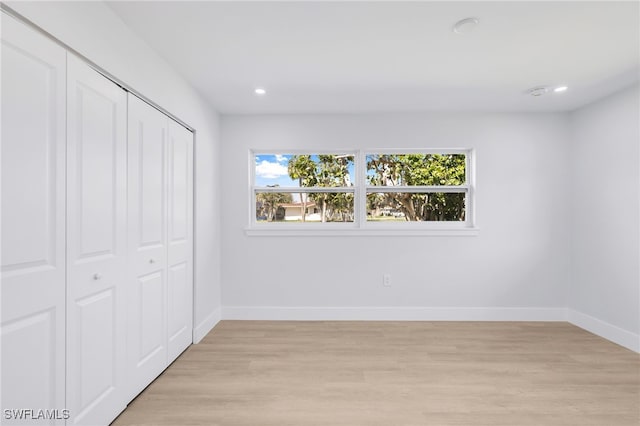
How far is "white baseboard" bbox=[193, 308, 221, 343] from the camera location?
3162 mm

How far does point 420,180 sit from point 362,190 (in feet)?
2.33

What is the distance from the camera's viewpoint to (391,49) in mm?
2350

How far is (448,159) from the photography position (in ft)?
13.0

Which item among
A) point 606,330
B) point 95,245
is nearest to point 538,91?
point 606,330

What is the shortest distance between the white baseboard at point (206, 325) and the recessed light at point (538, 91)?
3.88m

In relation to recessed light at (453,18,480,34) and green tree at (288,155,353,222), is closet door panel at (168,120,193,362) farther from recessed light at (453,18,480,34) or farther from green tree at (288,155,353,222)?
recessed light at (453,18,480,34)

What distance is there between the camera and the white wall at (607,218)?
3.05m

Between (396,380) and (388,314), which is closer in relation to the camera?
(396,380)

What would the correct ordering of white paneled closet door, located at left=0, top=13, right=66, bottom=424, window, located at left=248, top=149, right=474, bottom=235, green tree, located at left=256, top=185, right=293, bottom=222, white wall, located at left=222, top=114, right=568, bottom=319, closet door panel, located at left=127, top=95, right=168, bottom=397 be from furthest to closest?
green tree, located at left=256, top=185, right=293, bottom=222
window, located at left=248, top=149, right=474, bottom=235
white wall, located at left=222, top=114, right=568, bottom=319
closet door panel, located at left=127, top=95, right=168, bottom=397
white paneled closet door, located at left=0, top=13, right=66, bottom=424

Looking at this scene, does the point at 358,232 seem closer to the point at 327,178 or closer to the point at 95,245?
the point at 327,178

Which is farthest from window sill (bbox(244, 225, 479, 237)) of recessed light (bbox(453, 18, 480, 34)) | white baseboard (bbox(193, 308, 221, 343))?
recessed light (bbox(453, 18, 480, 34))

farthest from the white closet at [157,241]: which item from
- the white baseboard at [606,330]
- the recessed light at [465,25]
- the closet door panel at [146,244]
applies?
the white baseboard at [606,330]

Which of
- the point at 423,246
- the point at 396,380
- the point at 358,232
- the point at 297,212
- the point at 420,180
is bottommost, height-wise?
the point at 396,380

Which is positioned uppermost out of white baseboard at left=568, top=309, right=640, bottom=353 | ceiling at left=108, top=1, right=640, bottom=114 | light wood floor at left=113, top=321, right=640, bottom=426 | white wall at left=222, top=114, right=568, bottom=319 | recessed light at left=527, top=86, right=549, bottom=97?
ceiling at left=108, top=1, right=640, bottom=114
